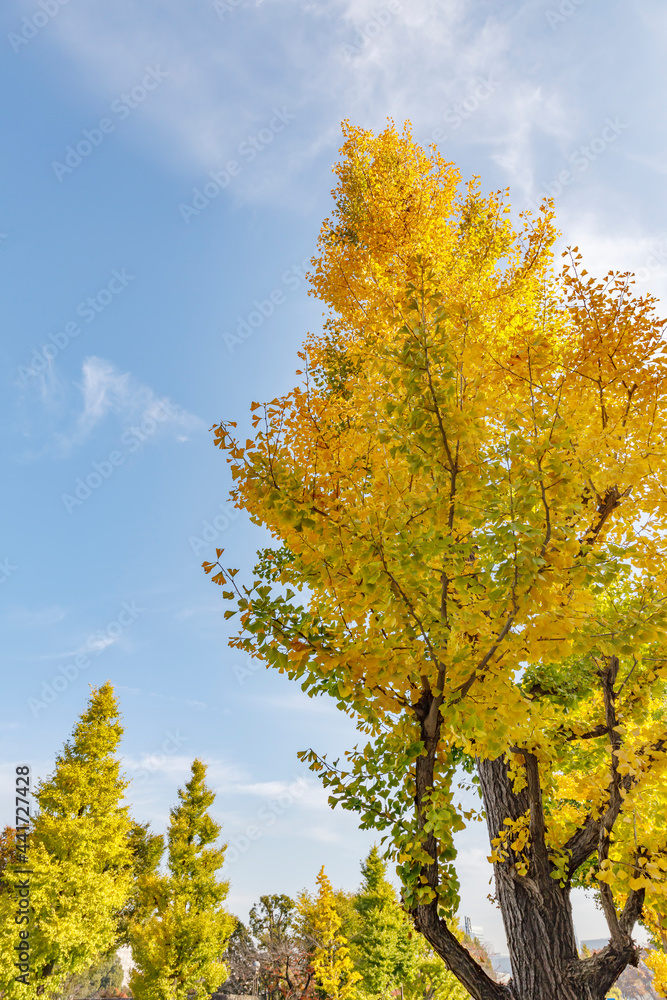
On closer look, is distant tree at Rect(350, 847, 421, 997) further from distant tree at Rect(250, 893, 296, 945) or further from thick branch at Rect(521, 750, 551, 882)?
thick branch at Rect(521, 750, 551, 882)

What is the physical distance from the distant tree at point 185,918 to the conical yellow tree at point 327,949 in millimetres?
3253

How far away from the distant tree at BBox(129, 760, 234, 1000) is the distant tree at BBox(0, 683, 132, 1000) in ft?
9.11

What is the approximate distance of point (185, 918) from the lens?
56.6ft

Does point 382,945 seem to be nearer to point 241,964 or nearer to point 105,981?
point 241,964

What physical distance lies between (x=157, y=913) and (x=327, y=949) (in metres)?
6.44

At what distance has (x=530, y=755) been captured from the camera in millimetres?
4457

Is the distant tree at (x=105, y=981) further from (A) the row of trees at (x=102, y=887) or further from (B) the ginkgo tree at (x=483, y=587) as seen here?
(B) the ginkgo tree at (x=483, y=587)

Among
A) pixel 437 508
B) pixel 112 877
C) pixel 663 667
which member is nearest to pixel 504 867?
pixel 663 667

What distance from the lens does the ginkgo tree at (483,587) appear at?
8.46ft

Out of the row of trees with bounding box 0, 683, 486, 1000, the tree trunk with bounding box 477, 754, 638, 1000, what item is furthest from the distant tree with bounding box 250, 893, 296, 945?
the tree trunk with bounding box 477, 754, 638, 1000

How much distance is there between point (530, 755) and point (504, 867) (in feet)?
3.07

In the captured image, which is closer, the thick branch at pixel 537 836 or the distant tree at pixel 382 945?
the thick branch at pixel 537 836

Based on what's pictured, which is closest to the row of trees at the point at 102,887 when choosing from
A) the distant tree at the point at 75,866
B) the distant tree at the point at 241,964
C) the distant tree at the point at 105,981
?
the distant tree at the point at 75,866

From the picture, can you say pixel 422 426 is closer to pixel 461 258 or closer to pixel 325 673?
pixel 325 673
